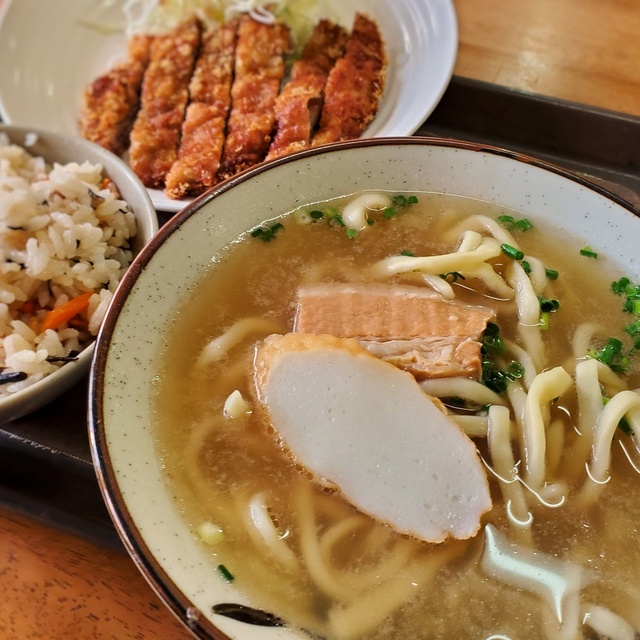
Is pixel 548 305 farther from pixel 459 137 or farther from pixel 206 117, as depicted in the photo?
pixel 206 117

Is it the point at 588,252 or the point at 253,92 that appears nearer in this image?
the point at 588,252

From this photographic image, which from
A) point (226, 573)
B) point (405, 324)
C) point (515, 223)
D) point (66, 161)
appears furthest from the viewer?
point (66, 161)

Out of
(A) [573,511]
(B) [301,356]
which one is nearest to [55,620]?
(B) [301,356]

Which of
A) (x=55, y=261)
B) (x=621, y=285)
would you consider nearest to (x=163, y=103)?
(x=55, y=261)

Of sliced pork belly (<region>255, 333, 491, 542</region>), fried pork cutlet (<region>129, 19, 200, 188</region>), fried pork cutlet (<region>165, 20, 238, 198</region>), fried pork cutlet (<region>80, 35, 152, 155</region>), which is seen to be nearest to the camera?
sliced pork belly (<region>255, 333, 491, 542</region>)

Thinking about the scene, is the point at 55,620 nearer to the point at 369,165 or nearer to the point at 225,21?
the point at 369,165

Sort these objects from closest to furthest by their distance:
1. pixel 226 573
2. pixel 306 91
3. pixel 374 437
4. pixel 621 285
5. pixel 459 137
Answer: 1. pixel 226 573
2. pixel 374 437
3. pixel 621 285
4. pixel 459 137
5. pixel 306 91

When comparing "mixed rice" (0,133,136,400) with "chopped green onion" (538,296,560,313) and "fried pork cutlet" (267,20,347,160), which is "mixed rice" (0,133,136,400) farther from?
"chopped green onion" (538,296,560,313)

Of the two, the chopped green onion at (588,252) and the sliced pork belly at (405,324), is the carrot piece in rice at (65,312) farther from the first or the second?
the chopped green onion at (588,252)

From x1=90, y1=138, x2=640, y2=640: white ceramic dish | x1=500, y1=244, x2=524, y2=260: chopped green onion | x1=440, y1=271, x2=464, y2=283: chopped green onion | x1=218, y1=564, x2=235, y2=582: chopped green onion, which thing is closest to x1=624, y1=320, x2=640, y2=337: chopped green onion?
x1=90, y1=138, x2=640, y2=640: white ceramic dish
